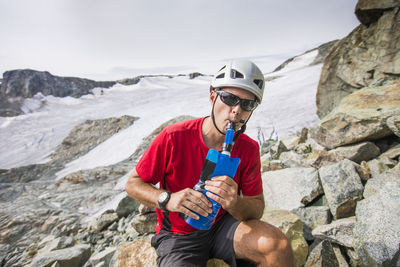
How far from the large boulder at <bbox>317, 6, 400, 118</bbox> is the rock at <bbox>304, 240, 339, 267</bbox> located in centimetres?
623

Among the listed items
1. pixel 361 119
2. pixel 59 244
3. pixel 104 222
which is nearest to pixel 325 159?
pixel 361 119

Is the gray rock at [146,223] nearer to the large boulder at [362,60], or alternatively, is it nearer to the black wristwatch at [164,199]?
the black wristwatch at [164,199]

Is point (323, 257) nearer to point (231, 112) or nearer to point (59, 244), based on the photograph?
point (231, 112)

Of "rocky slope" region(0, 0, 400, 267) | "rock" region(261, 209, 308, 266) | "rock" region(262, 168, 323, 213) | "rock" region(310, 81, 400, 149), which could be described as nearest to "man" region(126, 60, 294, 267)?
"rocky slope" region(0, 0, 400, 267)

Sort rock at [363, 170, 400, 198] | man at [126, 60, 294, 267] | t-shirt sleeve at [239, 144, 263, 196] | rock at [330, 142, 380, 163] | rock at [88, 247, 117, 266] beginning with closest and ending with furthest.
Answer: man at [126, 60, 294, 267], t-shirt sleeve at [239, 144, 263, 196], rock at [363, 170, 400, 198], rock at [88, 247, 117, 266], rock at [330, 142, 380, 163]

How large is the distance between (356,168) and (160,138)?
401cm

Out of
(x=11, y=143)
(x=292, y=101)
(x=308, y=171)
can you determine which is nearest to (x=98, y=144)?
(x=11, y=143)

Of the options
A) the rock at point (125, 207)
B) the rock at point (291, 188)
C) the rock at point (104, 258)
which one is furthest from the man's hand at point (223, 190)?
the rock at point (125, 207)

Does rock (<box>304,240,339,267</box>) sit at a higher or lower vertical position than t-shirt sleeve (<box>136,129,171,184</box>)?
lower

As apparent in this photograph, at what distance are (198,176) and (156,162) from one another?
0.54m

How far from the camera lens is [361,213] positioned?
2.88 meters

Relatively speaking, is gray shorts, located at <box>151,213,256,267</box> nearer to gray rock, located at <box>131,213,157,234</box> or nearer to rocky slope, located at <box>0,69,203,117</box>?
gray rock, located at <box>131,213,157,234</box>

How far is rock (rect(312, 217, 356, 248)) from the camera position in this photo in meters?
2.96

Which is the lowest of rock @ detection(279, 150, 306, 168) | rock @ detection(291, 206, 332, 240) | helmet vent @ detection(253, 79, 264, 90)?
rock @ detection(291, 206, 332, 240)
